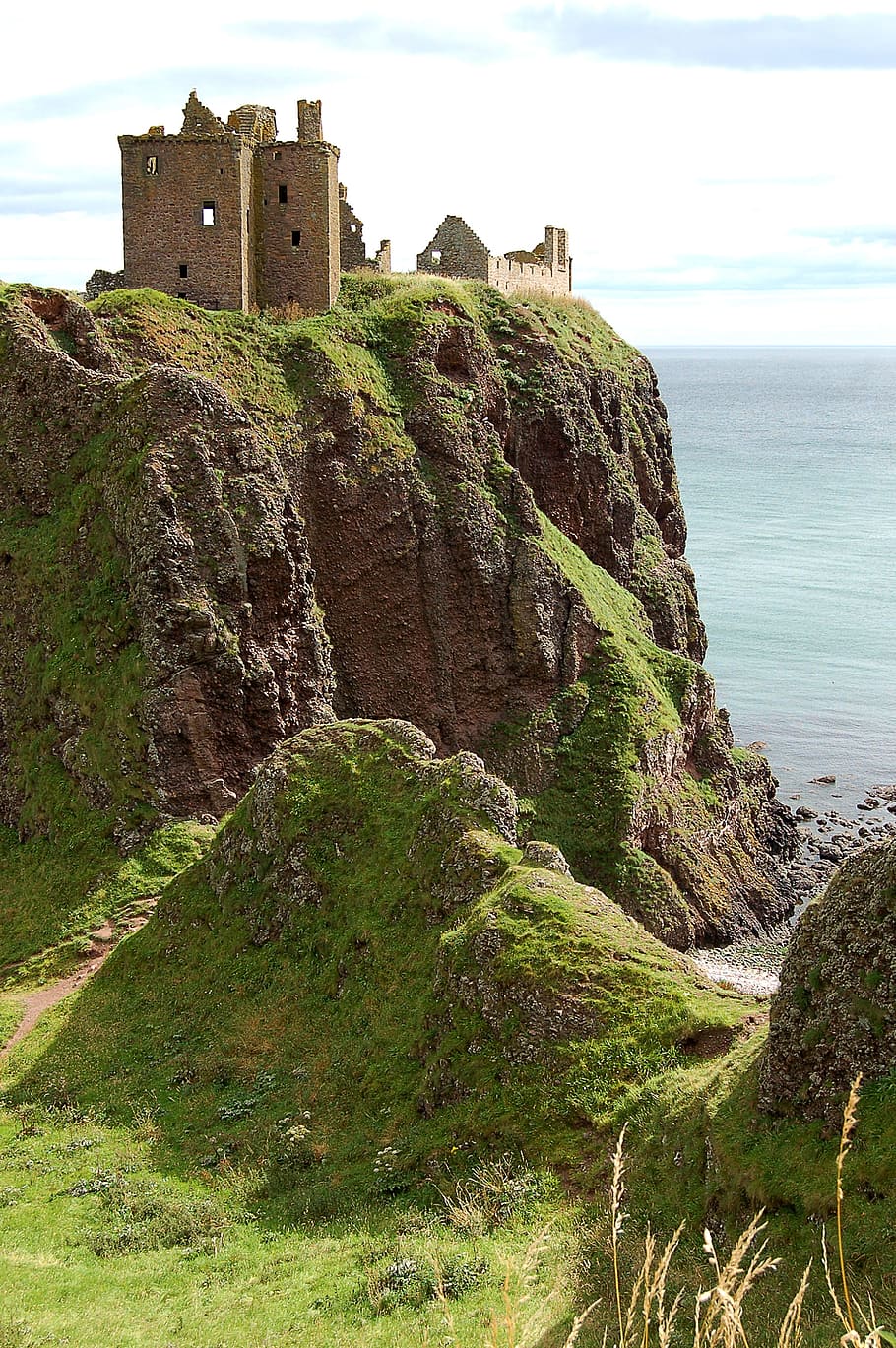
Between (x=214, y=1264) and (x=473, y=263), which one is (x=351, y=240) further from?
(x=214, y=1264)

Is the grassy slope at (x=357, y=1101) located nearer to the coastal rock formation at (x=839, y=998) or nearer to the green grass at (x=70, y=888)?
the coastal rock formation at (x=839, y=998)

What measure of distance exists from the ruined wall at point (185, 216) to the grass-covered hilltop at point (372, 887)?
145 inches

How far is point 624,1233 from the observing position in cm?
1812

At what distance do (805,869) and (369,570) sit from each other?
26.8m

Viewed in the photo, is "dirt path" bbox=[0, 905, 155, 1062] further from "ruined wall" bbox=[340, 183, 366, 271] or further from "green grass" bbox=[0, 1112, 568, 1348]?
"ruined wall" bbox=[340, 183, 366, 271]

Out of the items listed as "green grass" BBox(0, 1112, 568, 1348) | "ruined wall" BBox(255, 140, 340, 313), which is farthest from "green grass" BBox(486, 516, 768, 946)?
"green grass" BBox(0, 1112, 568, 1348)

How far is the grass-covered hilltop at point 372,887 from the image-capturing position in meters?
18.1

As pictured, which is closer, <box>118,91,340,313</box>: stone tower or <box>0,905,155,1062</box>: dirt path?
<box>0,905,155,1062</box>: dirt path

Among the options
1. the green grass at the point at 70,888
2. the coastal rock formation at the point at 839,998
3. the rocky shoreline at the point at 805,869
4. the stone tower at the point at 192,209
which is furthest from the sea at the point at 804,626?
the coastal rock formation at the point at 839,998

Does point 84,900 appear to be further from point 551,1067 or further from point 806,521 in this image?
point 806,521

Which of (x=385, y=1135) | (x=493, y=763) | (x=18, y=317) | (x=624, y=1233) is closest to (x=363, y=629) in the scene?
(x=493, y=763)

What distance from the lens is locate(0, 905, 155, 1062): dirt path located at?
32.4 m

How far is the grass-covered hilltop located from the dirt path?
0.51ft

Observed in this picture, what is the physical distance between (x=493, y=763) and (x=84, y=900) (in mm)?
23542
